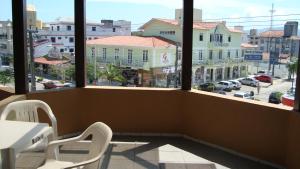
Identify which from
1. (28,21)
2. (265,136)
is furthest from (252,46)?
(28,21)

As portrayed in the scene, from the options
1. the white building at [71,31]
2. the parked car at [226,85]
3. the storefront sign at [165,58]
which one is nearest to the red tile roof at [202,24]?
the storefront sign at [165,58]

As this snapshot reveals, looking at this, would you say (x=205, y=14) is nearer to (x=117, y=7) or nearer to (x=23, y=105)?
(x=117, y=7)

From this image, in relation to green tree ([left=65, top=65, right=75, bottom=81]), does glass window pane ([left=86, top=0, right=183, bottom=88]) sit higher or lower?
higher

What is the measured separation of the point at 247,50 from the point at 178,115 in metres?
1.30

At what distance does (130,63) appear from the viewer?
4.61 meters

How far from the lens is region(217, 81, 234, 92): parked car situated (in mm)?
4277

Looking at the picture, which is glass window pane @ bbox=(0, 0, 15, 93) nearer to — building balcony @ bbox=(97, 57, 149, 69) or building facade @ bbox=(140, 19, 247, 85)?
building balcony @ bbox=(97, 57, 149, 69)

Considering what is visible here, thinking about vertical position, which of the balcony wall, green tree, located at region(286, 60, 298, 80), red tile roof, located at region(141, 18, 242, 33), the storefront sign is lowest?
the balcony wall

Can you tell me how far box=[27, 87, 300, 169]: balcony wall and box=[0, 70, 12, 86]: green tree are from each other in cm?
43

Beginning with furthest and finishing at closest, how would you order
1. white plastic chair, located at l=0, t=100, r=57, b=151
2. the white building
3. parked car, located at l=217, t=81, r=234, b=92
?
1. the white building
2. parked car, located at l=217, t=81, r=234, b=92
3. white plastic chair, located at l=0, t=100, r=57, b=151

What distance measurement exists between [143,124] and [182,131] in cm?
56

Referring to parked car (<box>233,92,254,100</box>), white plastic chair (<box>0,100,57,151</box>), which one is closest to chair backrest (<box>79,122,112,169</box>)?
white plastic chair (<box>0,100,57,151</box>)

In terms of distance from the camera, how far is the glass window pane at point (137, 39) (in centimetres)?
448

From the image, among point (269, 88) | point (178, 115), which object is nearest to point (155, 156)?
point (178, 115)
